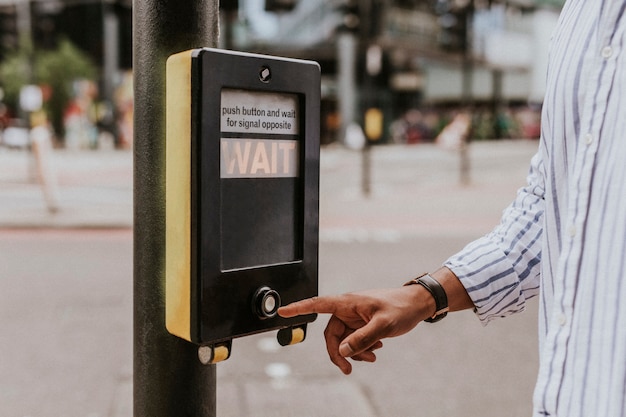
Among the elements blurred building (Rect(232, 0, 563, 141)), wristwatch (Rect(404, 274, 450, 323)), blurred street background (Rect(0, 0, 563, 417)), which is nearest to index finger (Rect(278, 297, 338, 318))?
wristwatch (Rect(404, 274, 450, 323))

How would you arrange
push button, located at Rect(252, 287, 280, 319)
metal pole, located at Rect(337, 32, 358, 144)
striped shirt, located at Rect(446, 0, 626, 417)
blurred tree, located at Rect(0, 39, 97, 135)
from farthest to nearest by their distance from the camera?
blurred tree, located at Rect(0, 39, 97, 135), metal pole, located at Rect(337, 32, 358, 144), push button, located at Rect(252, 287, 280, 319), striped shirt, located at Rect(446, 0, 626, 417)

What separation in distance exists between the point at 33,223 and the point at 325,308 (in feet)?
34.5

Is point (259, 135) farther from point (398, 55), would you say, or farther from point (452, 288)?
point (398, 55)

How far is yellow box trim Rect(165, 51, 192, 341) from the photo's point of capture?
128cm

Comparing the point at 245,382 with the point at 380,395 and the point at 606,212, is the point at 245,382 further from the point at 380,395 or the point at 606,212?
the point at 606,212

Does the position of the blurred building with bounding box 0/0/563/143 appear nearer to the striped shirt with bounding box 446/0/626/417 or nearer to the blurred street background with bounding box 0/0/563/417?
the blurred street background with bounding box 0/0/563/417

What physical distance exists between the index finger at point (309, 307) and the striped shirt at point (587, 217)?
14.3 inches

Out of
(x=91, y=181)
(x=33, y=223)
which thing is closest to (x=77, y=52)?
(x=91, y=181)

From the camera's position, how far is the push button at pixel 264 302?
1387 mm

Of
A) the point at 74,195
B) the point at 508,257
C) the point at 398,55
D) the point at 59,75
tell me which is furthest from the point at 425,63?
the point at 508,257

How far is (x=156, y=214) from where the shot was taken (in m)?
1.47

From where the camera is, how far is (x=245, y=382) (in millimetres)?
4602

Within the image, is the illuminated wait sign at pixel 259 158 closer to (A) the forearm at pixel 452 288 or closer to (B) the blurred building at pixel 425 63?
(A) the forearm at pixel 452 288

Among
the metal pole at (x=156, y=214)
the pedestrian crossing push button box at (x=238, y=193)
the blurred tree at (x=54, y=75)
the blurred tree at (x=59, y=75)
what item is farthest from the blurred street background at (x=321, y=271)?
the blurred tree at (x=54, y=75)
